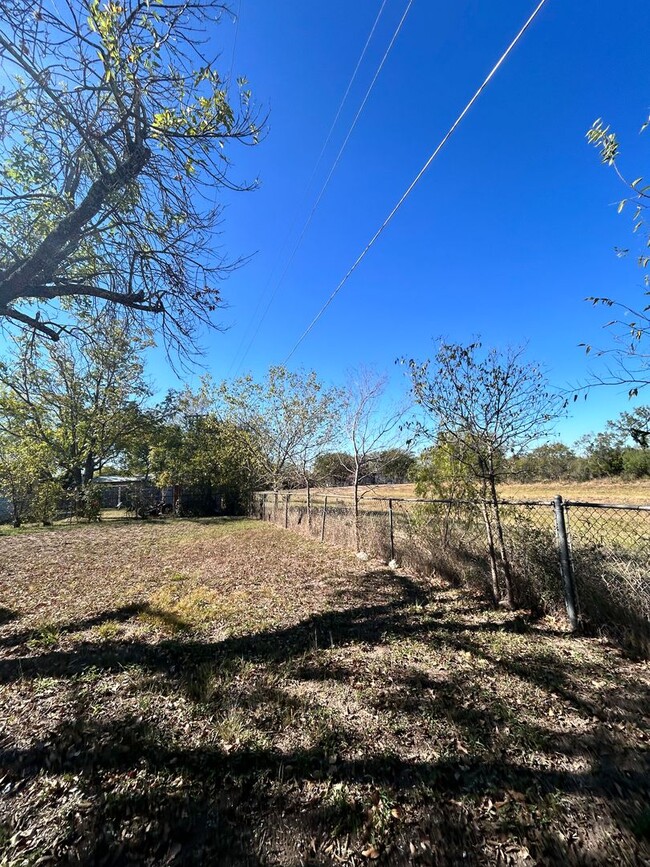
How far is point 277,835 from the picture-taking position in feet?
5.47

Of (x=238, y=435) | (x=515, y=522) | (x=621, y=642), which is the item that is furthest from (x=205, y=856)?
(x=238, y=435)

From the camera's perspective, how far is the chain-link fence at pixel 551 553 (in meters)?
3.44

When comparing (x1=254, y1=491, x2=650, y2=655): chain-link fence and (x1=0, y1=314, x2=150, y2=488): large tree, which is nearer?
(x1=254, y1=491, x2=650, y2=655): chain-link fence

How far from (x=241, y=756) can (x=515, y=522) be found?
153 inches

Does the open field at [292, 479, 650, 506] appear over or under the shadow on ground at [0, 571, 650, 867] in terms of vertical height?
over

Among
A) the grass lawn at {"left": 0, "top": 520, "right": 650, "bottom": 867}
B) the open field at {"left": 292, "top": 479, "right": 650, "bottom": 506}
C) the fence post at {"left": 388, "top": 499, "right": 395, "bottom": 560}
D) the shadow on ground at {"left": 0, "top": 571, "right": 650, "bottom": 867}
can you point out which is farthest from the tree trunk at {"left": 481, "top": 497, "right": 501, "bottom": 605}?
the fence post at {"left": 388, "top": 499, "right": 395, "bottom": 560}

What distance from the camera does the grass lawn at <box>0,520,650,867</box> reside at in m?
→ 1.63

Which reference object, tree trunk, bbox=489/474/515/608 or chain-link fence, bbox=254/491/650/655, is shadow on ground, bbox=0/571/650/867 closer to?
chain-link fence, bbox=254/491/650/655

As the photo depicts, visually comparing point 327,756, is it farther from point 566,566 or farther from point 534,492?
point 534,492

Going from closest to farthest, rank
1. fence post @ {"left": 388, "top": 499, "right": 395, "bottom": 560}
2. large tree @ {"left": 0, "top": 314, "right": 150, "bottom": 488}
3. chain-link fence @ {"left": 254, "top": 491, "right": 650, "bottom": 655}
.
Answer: chain-link fence @ {"left": 254, "top": 491, "right": 650, "bottom": 655} < fence post @ {"left": 388, "top": 499, "right": 395, "bottom": 560} < large tree @ {"left": 0, "top": 314, "right": 150, "bottom": 488}

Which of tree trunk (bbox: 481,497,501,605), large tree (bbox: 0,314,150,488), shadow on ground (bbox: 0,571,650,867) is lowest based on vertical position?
shadow on ground (bbox: 0,571,650,867)

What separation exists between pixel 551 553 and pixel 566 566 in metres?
0.40

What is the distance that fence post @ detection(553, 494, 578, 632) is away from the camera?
145 inches

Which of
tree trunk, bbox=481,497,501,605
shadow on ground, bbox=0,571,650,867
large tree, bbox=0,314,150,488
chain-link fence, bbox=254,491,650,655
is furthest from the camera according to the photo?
large tree, bbox=0,314,150,488
